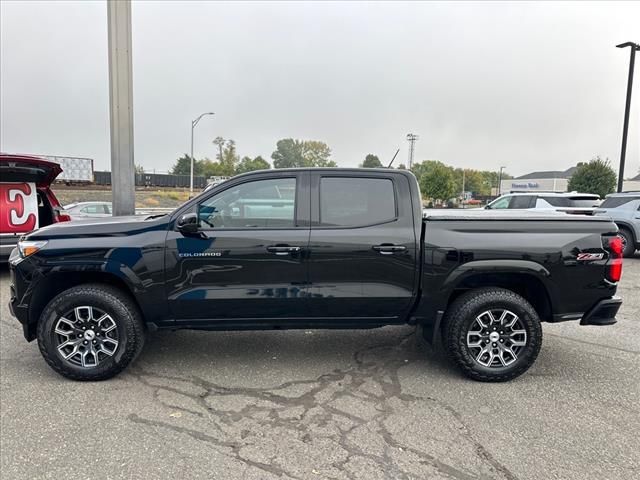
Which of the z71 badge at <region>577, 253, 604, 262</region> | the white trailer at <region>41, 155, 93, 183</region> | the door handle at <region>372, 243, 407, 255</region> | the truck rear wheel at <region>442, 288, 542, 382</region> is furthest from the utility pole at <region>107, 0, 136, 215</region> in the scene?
the white trailer at <region>41, 155, 93, 183</region>

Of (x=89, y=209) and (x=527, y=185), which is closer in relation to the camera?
(x=89, y=209)

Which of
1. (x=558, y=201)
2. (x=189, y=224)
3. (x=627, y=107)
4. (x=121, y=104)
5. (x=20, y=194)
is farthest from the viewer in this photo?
(x=627, y=107)

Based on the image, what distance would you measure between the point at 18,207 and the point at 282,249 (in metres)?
5.55

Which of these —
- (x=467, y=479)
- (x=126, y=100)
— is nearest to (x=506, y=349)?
(x=467, y=479)

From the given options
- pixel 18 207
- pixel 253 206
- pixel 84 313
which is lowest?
pixel 84 313

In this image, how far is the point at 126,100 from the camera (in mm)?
7719

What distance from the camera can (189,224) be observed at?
11.7 feet

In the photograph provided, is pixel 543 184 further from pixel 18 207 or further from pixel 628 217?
pixel 18 207

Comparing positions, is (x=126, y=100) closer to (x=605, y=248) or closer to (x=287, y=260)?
(x=287, y=260)

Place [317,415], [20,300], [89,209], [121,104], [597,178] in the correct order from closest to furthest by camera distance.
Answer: [317,415] < [20,300] < [121,104] < [89,209] < [597,178]

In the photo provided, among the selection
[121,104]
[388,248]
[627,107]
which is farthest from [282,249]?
[627,107]

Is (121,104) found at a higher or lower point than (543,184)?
lower

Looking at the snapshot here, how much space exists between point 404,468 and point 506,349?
5.49 feet

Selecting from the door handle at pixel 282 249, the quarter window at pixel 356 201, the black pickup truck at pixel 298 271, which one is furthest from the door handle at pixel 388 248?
the door handle at pixel 282 249
